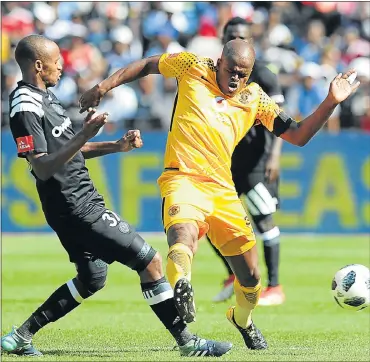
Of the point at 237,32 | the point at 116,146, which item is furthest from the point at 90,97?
the point at 237,32

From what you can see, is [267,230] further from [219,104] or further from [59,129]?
[59,129]

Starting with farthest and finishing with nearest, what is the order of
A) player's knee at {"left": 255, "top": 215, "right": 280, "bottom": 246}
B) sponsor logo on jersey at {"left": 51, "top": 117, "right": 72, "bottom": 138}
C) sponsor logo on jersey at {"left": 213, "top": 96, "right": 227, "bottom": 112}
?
player's knee at {"left": 255, "top": 215, "right": 280, "bottom": 246}
sponsor logo on jersey at {"left": 213, "top": 96, "right": 227, "bottom": 112}
sponsor logo on jersey at {"left": 51, "top": 117, "right": 72, "bottom": 138}

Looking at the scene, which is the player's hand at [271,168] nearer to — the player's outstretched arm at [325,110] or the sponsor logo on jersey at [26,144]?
the player's outstretched arm at [325,110]

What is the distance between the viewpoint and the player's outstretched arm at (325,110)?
24.7 ft

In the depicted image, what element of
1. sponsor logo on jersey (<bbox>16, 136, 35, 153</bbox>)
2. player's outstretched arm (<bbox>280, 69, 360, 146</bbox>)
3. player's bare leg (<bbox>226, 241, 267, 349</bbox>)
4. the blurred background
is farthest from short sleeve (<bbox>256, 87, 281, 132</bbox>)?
the blurred background

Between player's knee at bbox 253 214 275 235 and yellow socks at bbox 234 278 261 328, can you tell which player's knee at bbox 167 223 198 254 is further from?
player's knee at bbox 253 214 275 235

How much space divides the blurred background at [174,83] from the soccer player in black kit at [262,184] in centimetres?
678

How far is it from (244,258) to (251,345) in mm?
731

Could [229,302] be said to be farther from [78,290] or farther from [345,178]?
[345,178]

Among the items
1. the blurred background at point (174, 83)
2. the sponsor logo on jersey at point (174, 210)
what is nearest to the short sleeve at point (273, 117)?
the sponsor logo on jersey at point (174, 210)

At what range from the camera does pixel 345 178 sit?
18094 mm

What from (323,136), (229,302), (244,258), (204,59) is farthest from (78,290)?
(323,136)

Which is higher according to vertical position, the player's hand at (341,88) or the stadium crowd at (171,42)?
the player's hand at (341,88)

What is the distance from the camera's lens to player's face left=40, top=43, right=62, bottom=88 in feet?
23.0
